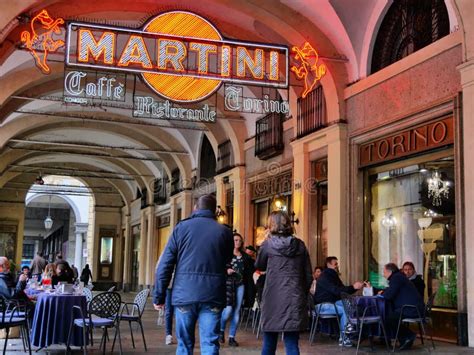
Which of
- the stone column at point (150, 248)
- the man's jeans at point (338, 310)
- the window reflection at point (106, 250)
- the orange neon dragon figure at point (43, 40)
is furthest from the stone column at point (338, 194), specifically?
the window reflection at point (106, 250)

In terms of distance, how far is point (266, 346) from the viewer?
498cm

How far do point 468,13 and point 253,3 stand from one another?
423 centimetres

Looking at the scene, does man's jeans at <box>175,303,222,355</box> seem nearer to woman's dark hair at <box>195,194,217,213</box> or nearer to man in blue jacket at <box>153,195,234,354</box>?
man in blue jacket at <box>153,195,234,354</box>

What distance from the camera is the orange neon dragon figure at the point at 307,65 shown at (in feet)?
35.9

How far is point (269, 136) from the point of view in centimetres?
1500

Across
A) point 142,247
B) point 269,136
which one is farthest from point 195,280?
point 142,247

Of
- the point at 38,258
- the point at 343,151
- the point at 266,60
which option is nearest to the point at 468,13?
the point at 266,60

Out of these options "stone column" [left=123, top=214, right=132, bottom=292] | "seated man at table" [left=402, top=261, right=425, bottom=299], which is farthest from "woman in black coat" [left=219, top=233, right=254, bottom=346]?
"stone column" [left=123, top=214, right=132, bottom=292]

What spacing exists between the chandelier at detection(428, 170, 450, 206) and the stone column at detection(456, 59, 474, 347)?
1.11 meters

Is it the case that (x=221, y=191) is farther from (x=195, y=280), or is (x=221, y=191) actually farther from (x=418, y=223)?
(x=195, y=280)

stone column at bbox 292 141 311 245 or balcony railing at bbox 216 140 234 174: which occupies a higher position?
balcony railing at bbox 216 140 234 174

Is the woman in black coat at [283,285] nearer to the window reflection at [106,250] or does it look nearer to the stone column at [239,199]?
the stone column at [239,199]

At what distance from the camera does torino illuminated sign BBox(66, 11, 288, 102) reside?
29.2 feet

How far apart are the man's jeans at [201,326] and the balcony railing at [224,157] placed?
43.4 ft
